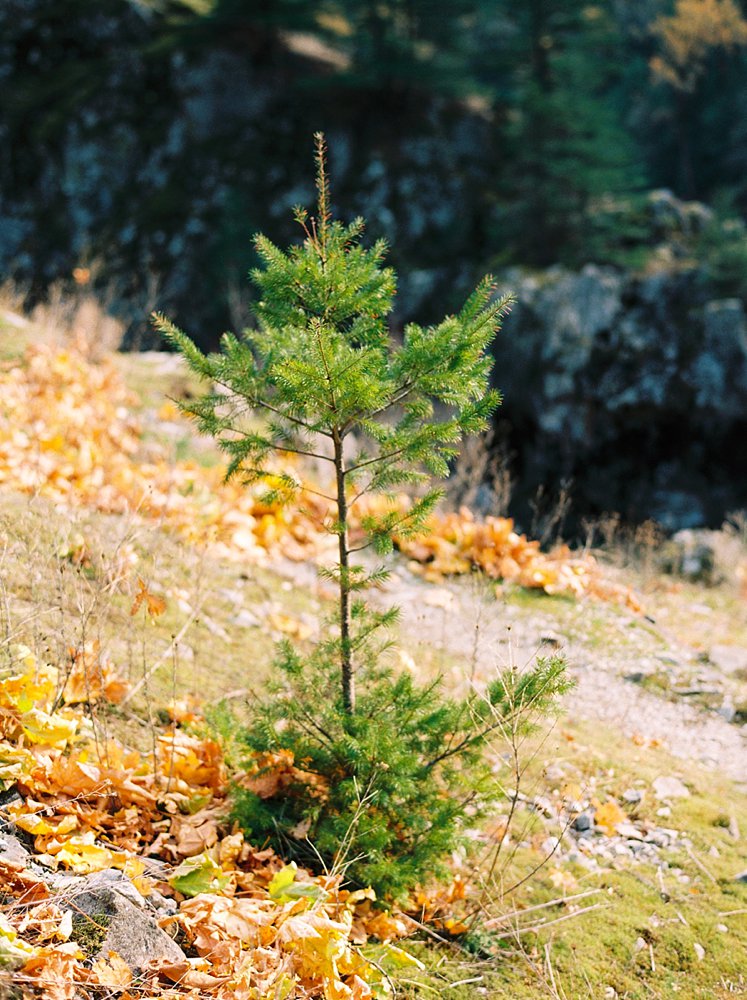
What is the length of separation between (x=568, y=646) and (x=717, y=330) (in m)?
9.18

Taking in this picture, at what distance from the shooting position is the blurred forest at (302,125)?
51.1 feet

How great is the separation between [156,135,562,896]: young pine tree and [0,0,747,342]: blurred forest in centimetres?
1236

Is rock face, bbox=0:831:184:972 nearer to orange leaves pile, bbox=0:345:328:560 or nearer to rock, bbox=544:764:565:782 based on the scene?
rock, bbox=544:764:565:782

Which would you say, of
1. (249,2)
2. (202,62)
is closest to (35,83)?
(202,62)

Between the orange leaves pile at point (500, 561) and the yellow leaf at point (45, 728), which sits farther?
the orange leaves pile at point (500, 561)

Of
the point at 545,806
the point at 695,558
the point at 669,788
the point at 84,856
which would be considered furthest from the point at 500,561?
the point at 84,856

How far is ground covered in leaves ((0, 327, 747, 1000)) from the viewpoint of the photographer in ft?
6.65

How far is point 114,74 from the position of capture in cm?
1859

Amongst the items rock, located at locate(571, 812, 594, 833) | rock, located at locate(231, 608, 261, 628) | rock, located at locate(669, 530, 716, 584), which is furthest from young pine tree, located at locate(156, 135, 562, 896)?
rock, located at locate(669, 530, 716, 584)

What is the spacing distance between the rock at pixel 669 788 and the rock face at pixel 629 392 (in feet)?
28.7

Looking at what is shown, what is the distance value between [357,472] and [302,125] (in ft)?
58.3

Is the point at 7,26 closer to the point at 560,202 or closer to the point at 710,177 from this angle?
the point at 560,202

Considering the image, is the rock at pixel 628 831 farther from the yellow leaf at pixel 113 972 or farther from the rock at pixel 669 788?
the yellow leaf at pixel 113 972

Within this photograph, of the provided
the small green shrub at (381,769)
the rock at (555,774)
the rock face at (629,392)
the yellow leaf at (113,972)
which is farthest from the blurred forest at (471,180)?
the yellow leaf at (113,972)
